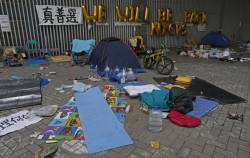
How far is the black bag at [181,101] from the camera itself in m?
3.21

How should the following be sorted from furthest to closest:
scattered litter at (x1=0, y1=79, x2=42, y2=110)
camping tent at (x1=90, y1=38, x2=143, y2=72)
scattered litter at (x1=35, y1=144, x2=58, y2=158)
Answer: camping tent at (x1=90, y1=38, x2=143, y2=72) < scattered litter at (x1=0, y1=79, x2=42, y2=110) < scattered litter at (x1=35, y1=144, x2=58, y2=158)

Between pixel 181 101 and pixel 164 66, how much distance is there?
246 cm

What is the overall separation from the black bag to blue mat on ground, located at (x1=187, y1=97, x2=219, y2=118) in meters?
0.11

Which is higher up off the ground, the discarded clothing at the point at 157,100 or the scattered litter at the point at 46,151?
the discarded clothing at the point at 157,100

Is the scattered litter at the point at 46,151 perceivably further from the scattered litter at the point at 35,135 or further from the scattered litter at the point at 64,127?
the scattered litter at the point at 35,135

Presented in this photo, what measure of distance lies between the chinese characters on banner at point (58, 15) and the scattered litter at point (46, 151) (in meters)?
5.89

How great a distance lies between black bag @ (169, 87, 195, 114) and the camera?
3215 mm

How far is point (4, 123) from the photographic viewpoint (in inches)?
115

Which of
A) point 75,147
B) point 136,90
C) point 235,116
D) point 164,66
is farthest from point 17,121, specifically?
point 164,66

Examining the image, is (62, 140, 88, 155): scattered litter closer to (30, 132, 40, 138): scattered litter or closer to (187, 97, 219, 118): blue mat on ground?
(30, 132, 40, 138): scattered litter

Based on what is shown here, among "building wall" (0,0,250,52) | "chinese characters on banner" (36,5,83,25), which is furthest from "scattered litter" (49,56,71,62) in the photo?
"chinese characters on banner" (36,5,83,25)

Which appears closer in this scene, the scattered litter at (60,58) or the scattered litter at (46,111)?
the scattered litter at (46,111)

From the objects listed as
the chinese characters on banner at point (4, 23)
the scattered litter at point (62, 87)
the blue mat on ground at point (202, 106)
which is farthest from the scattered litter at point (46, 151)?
the chinese characters on banner at point (4, 23)

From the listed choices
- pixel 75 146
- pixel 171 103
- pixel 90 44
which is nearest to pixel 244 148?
pixel 171 103
